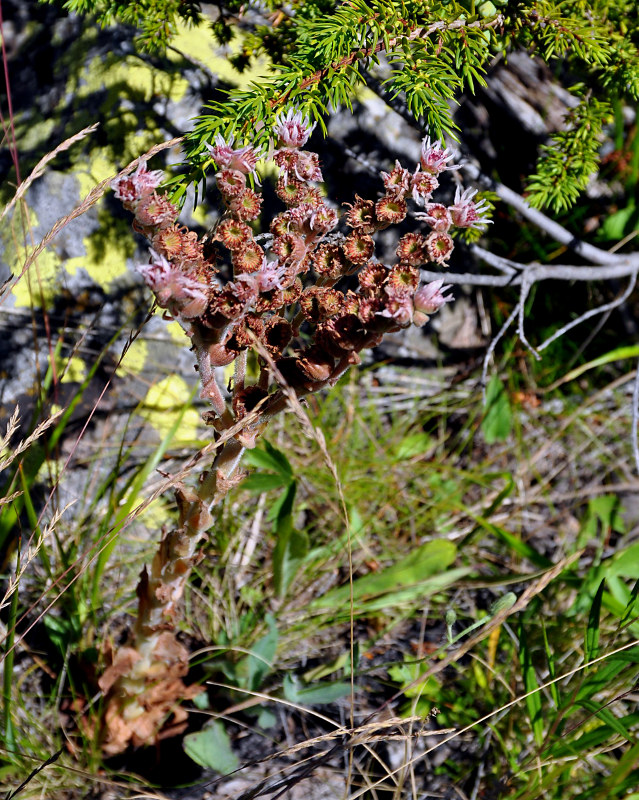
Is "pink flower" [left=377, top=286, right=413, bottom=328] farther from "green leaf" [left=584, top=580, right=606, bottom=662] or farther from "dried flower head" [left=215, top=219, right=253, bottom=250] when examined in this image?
"green leaf" [left=584, top=580, right=606, bottom=662]

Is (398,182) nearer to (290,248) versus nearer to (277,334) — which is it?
(290,248)

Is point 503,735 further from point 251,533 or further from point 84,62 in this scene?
point 84,62

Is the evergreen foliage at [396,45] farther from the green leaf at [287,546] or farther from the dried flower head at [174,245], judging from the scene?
the green leaf at [287,546]

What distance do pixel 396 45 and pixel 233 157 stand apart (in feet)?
1.72

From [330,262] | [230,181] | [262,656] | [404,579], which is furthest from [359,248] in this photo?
[404,579]

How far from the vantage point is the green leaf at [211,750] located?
5.94 ft

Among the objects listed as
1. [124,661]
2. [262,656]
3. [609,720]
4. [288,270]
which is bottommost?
[609,720]

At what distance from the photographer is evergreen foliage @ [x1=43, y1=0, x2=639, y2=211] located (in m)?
1.48

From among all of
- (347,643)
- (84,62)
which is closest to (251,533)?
(347,643)

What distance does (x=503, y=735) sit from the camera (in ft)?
6.73

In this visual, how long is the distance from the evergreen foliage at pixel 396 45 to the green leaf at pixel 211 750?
1.40 m

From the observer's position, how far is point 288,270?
1.33m

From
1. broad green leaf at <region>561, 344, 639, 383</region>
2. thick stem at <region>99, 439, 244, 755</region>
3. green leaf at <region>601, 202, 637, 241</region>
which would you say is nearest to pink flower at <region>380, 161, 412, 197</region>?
thick stem at <region>99, 439, 244, 755</region>

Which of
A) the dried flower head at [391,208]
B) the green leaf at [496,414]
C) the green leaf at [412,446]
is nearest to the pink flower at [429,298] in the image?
→ the dried flower head at [391,208]
